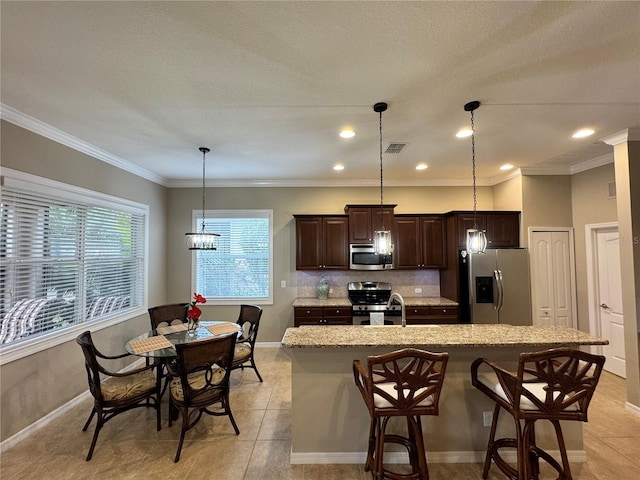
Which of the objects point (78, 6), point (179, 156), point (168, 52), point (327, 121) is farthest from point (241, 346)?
point (78, 6)

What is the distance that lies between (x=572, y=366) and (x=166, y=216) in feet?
18.2

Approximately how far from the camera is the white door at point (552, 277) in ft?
14.6

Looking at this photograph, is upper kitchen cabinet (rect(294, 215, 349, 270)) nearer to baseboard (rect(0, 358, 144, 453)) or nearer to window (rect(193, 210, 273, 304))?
window (rect(193, 210, 273, 304))

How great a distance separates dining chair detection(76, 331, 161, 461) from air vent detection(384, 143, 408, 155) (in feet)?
11.2

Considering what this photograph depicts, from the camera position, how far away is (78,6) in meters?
1.51

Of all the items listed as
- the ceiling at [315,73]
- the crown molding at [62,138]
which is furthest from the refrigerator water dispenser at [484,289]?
the crown molding at [62,138]

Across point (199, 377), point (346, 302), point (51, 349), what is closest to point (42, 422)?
point (51, 349)

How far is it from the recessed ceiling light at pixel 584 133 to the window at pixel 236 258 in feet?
13.8

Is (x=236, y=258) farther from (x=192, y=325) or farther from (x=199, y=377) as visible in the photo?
(x=199, y=377)

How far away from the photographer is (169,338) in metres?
3.10

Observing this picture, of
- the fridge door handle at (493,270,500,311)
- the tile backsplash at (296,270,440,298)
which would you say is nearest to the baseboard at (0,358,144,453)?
the tile backsplash at (296,270,440,298)

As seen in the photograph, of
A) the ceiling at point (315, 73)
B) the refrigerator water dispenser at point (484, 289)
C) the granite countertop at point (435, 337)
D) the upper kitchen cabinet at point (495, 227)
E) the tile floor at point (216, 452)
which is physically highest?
the ceiling at point (315, 73)

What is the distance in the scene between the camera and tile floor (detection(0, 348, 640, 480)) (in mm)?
2215

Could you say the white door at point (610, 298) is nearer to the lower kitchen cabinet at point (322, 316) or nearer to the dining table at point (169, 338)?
the lower kitchen cabinet at point (322, 316)
